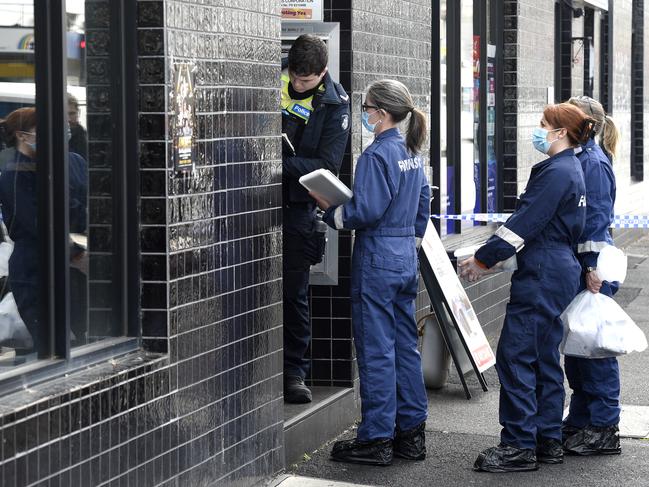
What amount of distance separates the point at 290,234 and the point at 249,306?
101 centimetres

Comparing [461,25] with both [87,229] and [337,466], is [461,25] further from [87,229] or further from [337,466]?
[87,229]

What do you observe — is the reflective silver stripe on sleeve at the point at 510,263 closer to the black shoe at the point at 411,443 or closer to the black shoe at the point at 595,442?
the black shoe at the point at 411,443

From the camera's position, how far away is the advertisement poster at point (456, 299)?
773 cm

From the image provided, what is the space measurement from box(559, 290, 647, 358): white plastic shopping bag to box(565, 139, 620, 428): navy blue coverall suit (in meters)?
0.13

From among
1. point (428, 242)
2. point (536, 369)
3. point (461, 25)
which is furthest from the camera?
point (461, 25)

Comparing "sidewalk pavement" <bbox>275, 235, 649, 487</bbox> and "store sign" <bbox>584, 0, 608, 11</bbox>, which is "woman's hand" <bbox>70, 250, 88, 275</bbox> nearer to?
"sidewalk pavement" <bbox>275, 235, 649, 487</bbox>

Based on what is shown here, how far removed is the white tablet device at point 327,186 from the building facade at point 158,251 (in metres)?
0.19

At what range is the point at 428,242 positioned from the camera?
7730 mm

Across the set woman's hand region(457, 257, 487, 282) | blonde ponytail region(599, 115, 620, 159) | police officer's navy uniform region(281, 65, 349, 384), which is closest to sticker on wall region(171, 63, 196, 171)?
police officer's navy uniform region(281, 65, 349, 384)

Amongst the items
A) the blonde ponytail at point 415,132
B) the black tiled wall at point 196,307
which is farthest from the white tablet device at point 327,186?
the blonde ponytail at point 415,132

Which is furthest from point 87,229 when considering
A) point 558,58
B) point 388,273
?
point 558,58

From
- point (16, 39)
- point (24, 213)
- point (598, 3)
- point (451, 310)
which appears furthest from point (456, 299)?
point (598, 3)

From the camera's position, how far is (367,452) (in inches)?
255

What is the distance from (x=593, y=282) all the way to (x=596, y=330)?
10.5 inches
